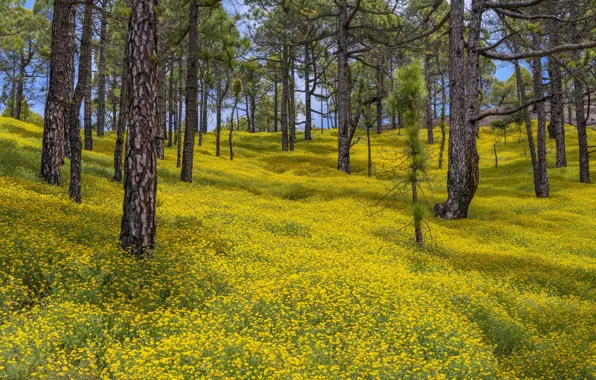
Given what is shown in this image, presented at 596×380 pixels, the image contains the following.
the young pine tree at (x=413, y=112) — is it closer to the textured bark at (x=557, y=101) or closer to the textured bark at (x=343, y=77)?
the textured bark at (x=343, y=77)

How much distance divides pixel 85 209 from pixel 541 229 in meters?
16.4

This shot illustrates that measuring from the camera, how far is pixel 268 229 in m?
13.9

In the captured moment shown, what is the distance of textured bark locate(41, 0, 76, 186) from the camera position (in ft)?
46.0

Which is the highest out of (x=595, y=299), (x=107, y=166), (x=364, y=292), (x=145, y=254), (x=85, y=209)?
(x=107, y=166)

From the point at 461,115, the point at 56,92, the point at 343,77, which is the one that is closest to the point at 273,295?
the point at 56,92

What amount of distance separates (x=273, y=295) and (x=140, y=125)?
4390mm

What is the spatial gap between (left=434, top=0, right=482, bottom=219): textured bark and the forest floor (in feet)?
7.39

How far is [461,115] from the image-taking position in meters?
18.1

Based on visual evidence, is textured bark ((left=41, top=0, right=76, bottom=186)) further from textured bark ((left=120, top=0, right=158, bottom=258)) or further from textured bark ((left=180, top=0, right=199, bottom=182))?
textured bark ((left=180, top=0, right=199, bottom=182))

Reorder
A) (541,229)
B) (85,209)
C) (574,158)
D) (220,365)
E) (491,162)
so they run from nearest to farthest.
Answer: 1. (220,365)
2. (85,209)
3. (541,229)
4. (574,158)
5. (491,162)

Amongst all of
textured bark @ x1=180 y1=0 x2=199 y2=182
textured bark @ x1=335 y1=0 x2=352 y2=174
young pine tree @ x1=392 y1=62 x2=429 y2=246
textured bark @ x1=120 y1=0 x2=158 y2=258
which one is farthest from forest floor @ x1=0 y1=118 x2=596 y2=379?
textured bark @ x1=335 y1=0 x2=352 y2=174

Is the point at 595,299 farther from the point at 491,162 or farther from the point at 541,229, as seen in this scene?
the point at 491,162

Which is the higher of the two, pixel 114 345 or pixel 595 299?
pixel 114 345

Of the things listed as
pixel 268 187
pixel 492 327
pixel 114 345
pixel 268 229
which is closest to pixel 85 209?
pixel 268 229
